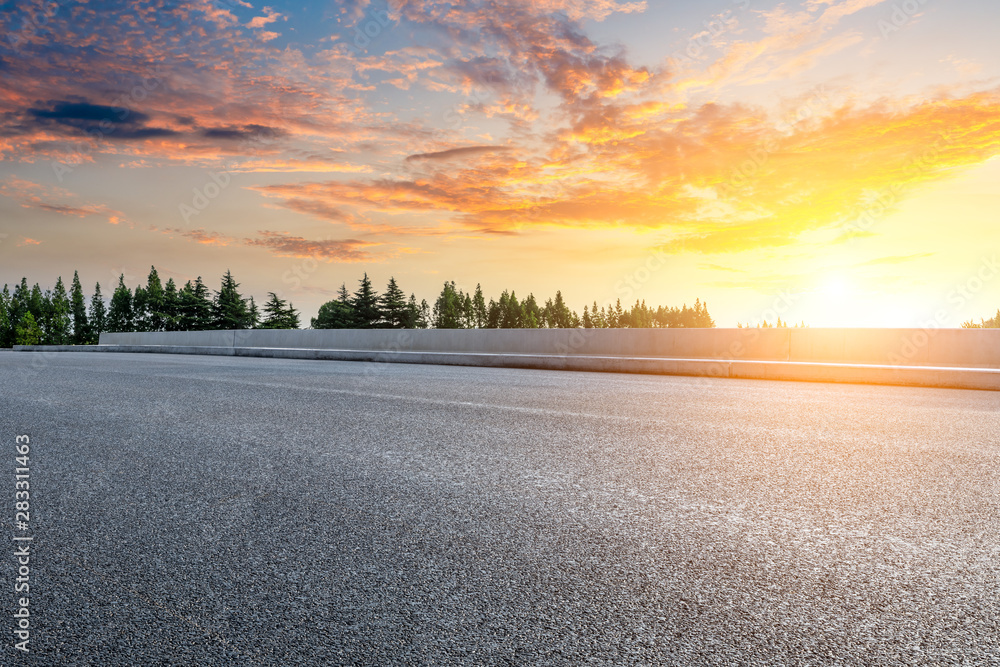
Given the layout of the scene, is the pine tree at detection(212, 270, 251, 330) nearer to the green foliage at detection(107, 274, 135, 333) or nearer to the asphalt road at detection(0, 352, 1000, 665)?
the green foliage at detection(107, 274, 135, 333)

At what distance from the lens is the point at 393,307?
98.9m

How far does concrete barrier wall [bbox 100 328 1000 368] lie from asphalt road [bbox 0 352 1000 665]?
25.6 feet

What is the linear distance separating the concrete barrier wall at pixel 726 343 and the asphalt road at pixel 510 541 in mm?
7804

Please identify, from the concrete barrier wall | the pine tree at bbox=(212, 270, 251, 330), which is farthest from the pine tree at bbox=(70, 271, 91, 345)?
the concrete barrier wall

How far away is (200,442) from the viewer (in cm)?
639

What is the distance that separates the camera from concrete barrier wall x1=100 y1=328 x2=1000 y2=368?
14.2 m

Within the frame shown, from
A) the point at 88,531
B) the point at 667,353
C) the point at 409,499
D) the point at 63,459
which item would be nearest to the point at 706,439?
the point at 409,499

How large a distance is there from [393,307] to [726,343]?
85.1 metres

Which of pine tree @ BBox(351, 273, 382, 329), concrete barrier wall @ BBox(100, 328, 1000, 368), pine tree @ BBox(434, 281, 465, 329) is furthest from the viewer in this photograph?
pine tree @ BBox(434, 281, 465, 329)

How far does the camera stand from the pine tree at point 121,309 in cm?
13488

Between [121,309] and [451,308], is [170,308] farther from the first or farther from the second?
[451,308]

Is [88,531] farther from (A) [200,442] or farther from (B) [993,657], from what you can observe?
(B) [993,657]

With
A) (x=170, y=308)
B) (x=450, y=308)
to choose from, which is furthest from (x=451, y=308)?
(x=170, y=308)

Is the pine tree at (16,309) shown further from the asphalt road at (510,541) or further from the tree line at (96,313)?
the asphalt road at (510,541)
